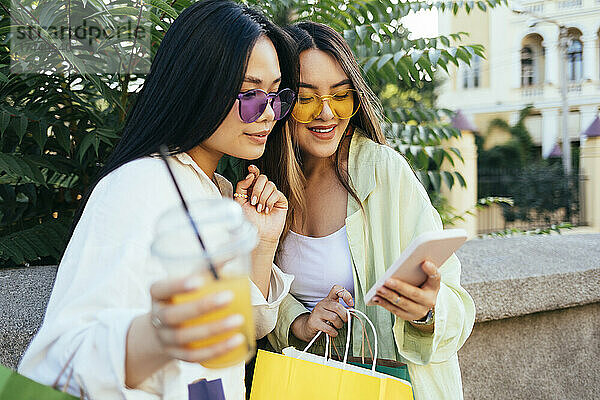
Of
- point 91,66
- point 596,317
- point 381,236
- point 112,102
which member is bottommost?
point 596,317

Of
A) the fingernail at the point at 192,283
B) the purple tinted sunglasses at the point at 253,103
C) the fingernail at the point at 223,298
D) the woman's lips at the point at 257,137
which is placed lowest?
the fingernail at the point at 223,298

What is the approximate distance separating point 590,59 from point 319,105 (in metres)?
27.0

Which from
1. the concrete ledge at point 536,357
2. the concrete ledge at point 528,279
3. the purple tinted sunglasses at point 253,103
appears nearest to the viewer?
the purple tinted sunglasses at point 253,103

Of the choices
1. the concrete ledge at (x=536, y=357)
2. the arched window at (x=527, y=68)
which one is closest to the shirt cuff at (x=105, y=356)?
the concrete ledge at (x=536, y=357)

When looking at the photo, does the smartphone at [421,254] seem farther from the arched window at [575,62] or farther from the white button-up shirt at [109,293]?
the arched window at [575,62]

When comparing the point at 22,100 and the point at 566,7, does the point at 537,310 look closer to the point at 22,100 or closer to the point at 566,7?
the point at 22,100

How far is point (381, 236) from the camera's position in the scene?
5.84 feet

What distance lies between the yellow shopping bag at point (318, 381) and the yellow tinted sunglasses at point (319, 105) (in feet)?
2.28

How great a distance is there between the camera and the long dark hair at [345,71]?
1.85 meters

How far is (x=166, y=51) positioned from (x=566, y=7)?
25.7 metres

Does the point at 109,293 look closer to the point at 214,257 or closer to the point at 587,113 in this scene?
the point at 214,257

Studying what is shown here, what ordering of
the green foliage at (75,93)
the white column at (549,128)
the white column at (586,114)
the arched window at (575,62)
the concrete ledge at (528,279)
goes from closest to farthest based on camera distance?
1. the green foliage at (75,93)
2. the concrete ledge at (528,279)
3. the arched window at (575,62)
4. the white column at (586,114)
5. the white column at (549,128)

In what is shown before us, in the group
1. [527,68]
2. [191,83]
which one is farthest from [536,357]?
[527,68]

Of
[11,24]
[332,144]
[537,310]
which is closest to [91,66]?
[11,24]
